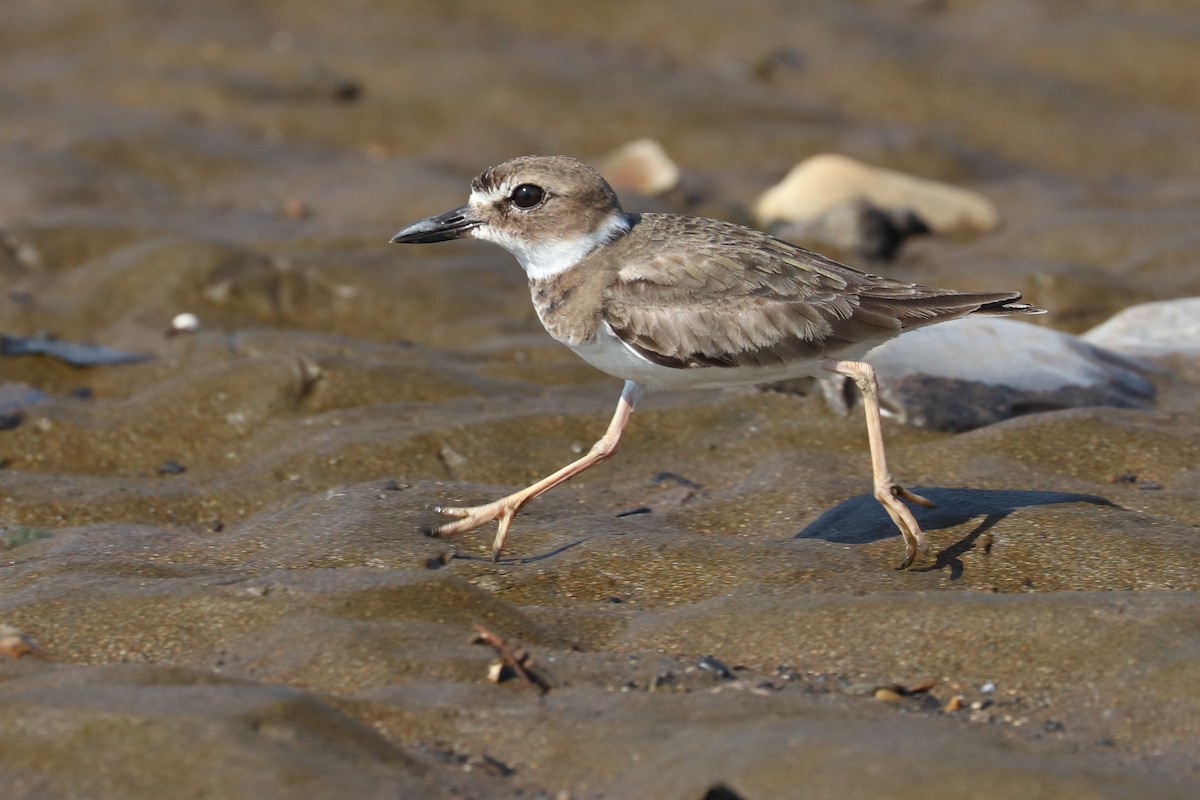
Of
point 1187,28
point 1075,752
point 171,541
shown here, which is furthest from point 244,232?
point 1187,28

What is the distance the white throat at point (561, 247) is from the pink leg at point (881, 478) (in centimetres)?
97

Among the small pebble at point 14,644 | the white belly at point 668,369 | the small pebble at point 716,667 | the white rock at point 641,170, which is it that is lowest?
the small pebble at point 14,644

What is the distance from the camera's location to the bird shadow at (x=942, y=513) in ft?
17.7

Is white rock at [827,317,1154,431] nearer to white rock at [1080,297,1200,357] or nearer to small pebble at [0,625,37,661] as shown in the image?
white rock at [1080,297,1200,357]

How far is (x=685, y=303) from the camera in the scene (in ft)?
17.6

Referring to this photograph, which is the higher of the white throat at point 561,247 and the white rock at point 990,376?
the white throat at point 561,247

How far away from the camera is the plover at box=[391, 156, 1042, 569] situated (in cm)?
532

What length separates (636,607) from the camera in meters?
4.89

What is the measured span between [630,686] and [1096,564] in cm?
178

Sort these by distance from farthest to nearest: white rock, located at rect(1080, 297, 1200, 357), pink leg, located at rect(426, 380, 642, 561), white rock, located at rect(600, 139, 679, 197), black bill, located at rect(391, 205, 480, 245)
→ white rock, located at rect(600, 139, 679, 197)
white rock, located at rect(1080, 297, 1200, 357)
black bill, located at rect(391, 205, 480, 245)
pink leg, located at rect(426, 380, 642, 561)

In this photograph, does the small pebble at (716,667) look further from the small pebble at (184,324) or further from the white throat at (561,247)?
the small pebble at (184,324)

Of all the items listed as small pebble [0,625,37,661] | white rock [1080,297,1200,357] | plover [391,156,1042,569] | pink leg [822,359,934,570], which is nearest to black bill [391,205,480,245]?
plover [391,156,1042,569]

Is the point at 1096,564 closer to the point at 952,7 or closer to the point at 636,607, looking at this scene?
the point at 636,607

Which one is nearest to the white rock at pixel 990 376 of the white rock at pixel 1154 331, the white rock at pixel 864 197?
the white rock at pixel 1154 331
